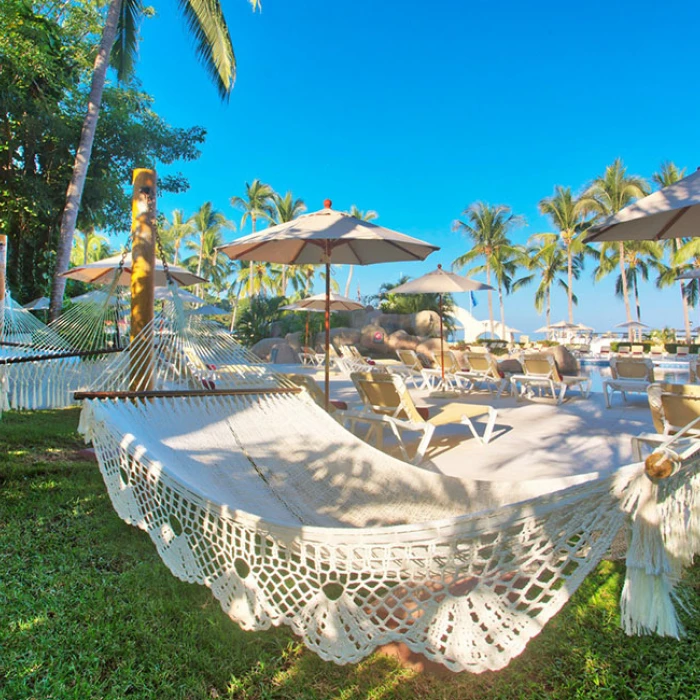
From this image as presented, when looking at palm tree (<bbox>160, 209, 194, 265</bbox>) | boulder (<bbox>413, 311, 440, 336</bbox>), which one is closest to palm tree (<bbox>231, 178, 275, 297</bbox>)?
palm tree (<bbox>160, 209, 194, 265</bbox>)

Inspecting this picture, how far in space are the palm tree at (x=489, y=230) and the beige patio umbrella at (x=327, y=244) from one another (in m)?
21.9

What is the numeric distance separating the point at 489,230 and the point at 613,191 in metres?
5.73

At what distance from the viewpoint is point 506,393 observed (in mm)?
7602

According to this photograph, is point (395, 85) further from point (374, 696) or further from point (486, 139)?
point (374, 696)

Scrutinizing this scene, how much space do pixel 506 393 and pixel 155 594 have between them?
655 cm

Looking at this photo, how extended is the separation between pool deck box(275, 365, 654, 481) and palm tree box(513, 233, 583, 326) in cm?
2414

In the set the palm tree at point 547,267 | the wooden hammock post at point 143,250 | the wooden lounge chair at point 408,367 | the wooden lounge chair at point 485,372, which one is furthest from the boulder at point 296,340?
the palm tree at point 547,267

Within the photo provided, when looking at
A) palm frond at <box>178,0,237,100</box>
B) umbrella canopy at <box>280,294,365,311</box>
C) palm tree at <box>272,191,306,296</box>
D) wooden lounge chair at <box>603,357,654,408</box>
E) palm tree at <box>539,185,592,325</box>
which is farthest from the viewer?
palm tree at <box>272,191,306,296</box>

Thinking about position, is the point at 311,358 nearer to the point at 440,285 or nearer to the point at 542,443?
the point at 440,285

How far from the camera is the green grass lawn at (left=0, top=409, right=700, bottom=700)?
133cm

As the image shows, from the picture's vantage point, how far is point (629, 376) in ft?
20.7

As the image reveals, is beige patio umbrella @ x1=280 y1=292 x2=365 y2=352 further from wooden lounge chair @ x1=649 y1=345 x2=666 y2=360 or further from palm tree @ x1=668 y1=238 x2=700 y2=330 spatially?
wooden lounge chair @ x1=649 y1=345 x2=666 y2=360

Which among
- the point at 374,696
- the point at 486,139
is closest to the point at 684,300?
the point at 486,139

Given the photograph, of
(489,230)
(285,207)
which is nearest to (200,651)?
(489,230)
